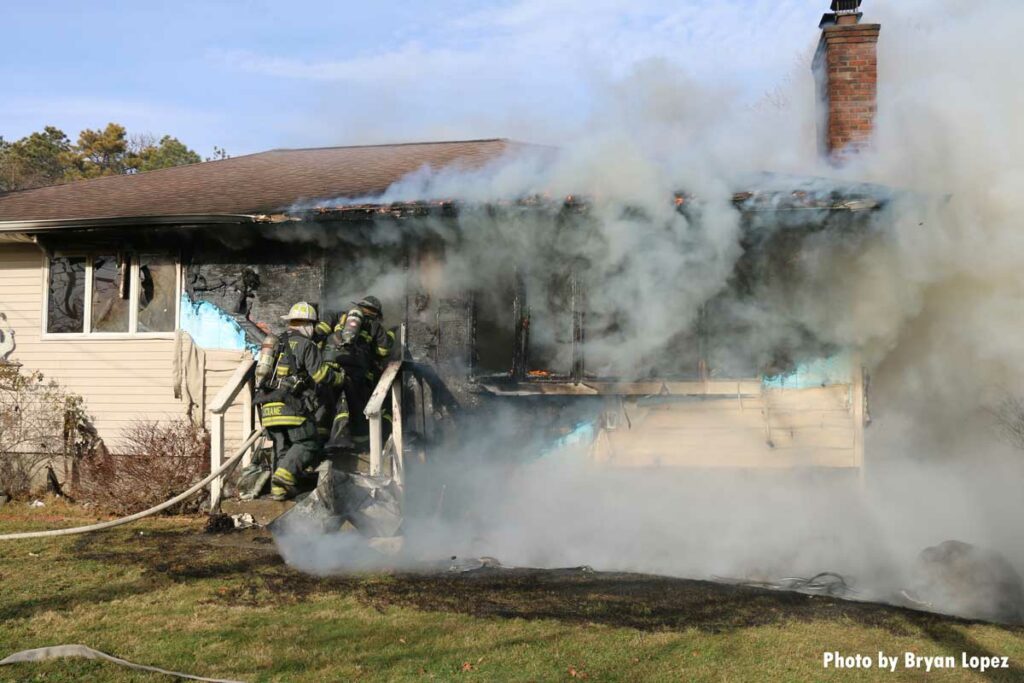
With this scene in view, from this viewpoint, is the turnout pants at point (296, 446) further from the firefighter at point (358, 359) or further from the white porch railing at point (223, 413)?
the white porch railing at point (223, 413)

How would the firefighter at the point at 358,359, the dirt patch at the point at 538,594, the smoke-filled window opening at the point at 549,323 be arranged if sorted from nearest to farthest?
the dirt patch at the point at 538,594 → the firefighter at the point at 358,359 → the smoke-filled window opening at the point at 549,323

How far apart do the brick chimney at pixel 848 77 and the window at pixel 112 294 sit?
852 cm

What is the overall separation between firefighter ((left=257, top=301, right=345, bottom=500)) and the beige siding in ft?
6.89

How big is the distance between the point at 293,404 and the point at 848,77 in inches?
314

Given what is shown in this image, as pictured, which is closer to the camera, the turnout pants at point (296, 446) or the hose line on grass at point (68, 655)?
the hose line on grass at point (68, 655)

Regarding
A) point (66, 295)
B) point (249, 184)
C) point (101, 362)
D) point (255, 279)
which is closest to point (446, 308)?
point (255, 279)

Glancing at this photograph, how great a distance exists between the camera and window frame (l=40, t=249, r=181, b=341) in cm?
1000

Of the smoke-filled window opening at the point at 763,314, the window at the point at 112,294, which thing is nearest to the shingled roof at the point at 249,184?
the window at the point at 112,294

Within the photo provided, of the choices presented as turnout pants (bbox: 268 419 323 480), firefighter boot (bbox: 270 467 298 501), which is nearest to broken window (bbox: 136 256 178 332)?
turnout pants (bbox: 268 419 323 480)

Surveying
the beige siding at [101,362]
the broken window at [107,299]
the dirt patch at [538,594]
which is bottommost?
the dirt patch at [538,594]

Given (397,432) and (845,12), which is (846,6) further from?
(397,432)

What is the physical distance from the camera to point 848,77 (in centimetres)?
1032

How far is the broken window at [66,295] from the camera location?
10391mm

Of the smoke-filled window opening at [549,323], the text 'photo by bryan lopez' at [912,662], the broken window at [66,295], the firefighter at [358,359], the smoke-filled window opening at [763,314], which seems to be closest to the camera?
the text 'photo by bryan lopez' at [912,662]
